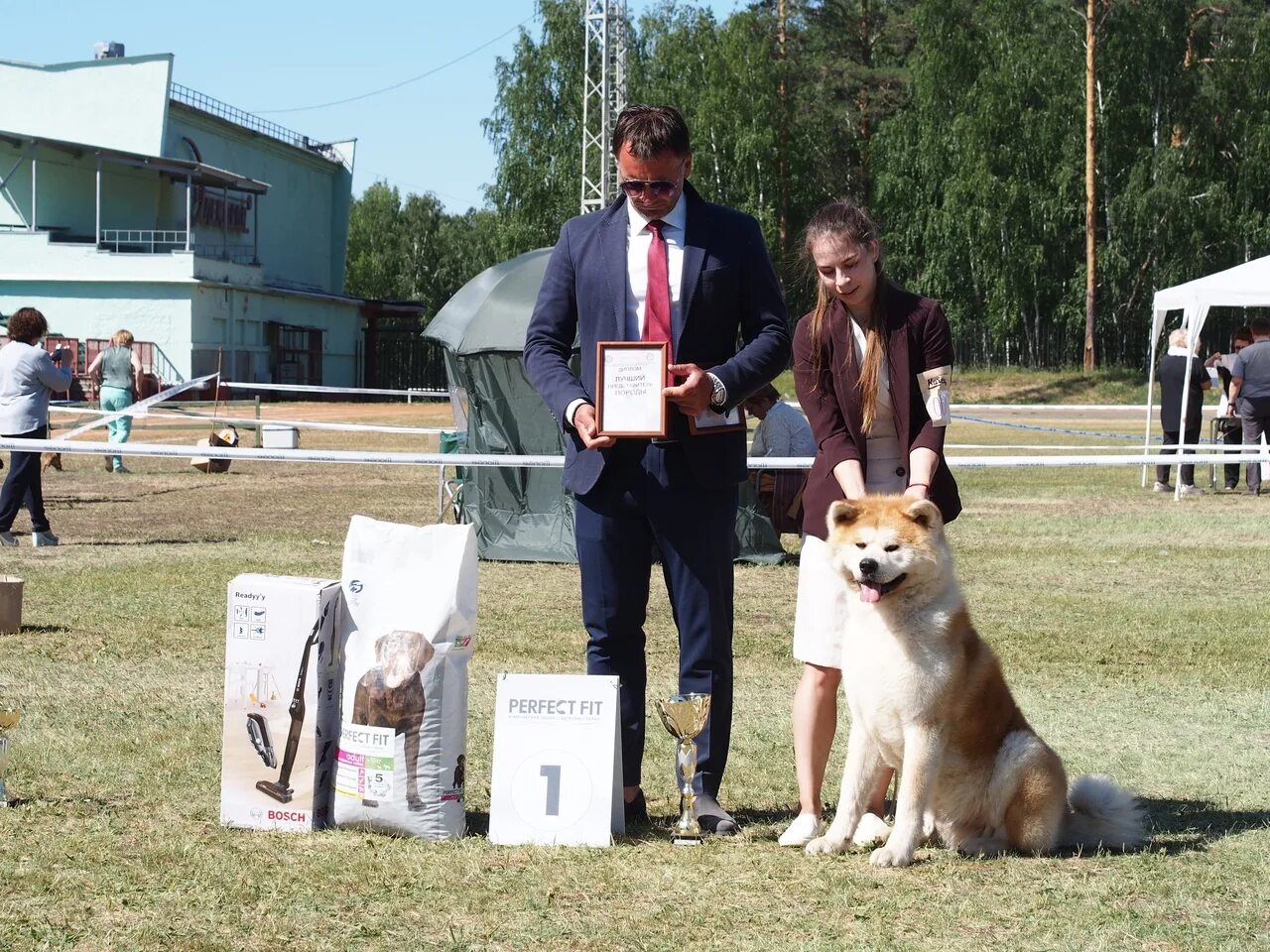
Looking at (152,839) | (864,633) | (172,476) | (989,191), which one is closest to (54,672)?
(152,839)

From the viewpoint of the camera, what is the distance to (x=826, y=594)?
12.6ft

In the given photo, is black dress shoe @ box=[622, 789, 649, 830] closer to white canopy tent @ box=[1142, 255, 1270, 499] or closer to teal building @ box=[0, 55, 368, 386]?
white canopy tent @ box=[1142, 255, 1270, 499]

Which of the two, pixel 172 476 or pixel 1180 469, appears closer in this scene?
pixel 1180 469

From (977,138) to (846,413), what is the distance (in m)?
37.2

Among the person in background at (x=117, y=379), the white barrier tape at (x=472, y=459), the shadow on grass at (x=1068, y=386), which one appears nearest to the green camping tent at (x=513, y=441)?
the white barrier tape at (x=472, y=459)

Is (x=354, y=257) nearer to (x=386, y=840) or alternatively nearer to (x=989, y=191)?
(x=989, y=191)

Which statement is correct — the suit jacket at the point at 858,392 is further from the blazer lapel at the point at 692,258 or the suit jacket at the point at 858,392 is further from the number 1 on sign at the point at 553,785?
the number 1 on sign at the point at 553,785

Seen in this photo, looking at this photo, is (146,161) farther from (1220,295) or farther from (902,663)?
(902,663)

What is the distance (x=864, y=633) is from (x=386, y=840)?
1.29m

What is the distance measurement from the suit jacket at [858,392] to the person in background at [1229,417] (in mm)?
12807

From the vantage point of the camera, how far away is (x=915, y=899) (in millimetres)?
3301

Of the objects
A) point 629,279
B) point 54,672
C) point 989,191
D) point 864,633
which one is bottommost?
point 54,672

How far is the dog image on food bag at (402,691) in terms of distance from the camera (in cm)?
373

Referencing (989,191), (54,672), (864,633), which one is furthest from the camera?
(989,191)
